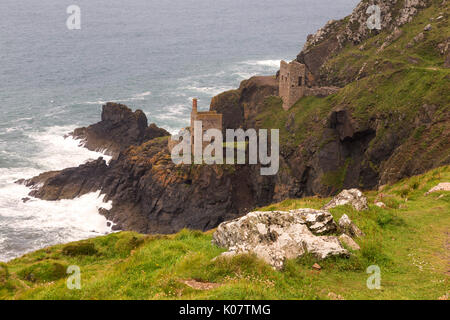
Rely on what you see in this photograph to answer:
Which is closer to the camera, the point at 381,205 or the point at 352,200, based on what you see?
the point at 352,200

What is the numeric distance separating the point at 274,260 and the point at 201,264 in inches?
81.3

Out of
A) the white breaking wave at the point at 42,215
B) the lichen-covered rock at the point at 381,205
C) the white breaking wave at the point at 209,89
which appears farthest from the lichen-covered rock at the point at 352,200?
the white breaking wave at the point at 209,89

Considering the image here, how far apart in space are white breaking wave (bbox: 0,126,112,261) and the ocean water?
4.6 inches

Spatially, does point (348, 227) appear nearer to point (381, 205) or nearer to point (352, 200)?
point (352, 200)

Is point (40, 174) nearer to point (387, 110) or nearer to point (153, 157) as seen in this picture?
point (153, 157)

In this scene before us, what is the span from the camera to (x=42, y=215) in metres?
55.8

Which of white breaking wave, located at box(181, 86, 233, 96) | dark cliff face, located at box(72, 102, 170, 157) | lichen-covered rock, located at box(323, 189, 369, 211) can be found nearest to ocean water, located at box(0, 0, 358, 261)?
white breaking wave, located at box(181, 86, 233, 96)

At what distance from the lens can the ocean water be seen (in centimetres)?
5553

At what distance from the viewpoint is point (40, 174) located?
65.7 metres

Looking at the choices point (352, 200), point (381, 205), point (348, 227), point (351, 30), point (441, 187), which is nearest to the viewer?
point (348, 227)

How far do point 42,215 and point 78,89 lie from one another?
235ft

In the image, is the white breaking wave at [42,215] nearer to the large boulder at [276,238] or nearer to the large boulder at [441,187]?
the large boulder at [276,238]

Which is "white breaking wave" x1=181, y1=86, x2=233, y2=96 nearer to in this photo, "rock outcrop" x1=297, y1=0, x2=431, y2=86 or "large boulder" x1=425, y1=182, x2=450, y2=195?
"rock outcrop" x1=297, y1=0, x2=431, y2=86

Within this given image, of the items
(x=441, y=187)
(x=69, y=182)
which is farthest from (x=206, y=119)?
(x=441, y=187)
